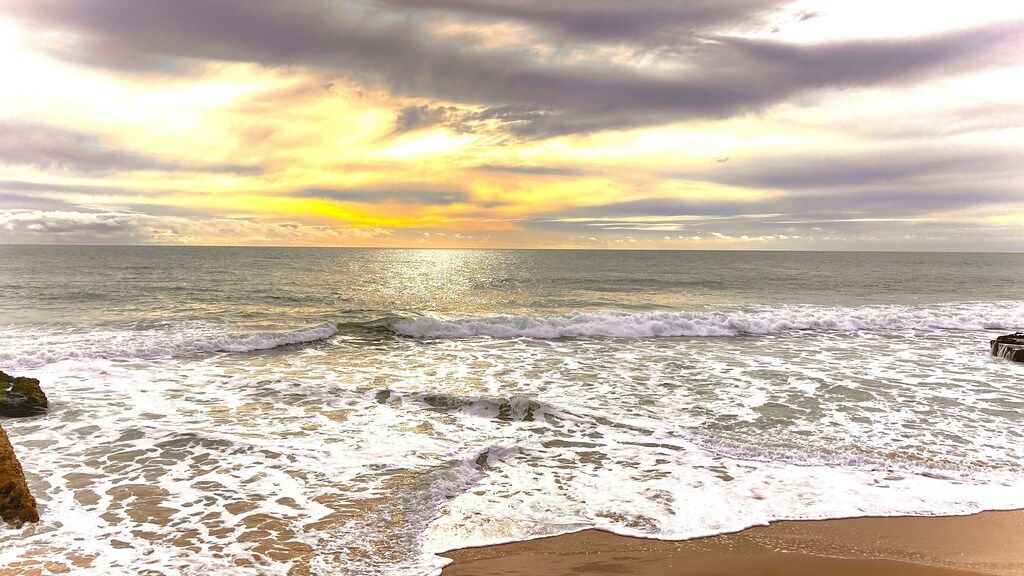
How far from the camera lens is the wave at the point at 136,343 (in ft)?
56.0

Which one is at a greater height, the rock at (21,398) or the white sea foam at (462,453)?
the rock at (21,398)

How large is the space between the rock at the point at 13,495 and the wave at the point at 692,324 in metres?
16.6

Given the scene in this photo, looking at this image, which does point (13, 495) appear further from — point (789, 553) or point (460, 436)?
point (789, 553)

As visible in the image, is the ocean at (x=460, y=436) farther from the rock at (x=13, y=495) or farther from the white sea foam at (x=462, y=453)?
the rock at (x=13, y=495)

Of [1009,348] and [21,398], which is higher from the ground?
[21,398]

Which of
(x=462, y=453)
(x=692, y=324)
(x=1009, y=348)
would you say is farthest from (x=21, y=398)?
(x=1009, y=348)

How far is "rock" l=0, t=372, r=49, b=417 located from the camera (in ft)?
35.8

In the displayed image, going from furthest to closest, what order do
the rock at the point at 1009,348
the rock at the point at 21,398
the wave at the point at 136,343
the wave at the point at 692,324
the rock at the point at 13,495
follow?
the wave at the point at 692,324
the rock at the point at 1009,348
the wave at the point at 136,343
the rock at the point at 21,398
the rock at the point at 13,495

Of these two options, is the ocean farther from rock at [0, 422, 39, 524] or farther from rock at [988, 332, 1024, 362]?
rock at [988, 332, 1024, 362]

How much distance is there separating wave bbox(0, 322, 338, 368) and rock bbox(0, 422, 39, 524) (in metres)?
11.3

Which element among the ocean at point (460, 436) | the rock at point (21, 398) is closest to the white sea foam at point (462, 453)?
the ocean at point (460, 436)

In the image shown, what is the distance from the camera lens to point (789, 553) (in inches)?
251

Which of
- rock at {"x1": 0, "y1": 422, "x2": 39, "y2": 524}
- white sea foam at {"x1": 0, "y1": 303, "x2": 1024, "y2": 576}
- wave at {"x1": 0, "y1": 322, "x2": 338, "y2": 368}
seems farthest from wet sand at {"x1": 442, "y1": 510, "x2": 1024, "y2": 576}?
wave at {"x1": 0, "y1": 322, "x2": 338, "y2": 368}

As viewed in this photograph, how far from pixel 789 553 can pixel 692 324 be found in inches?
758
